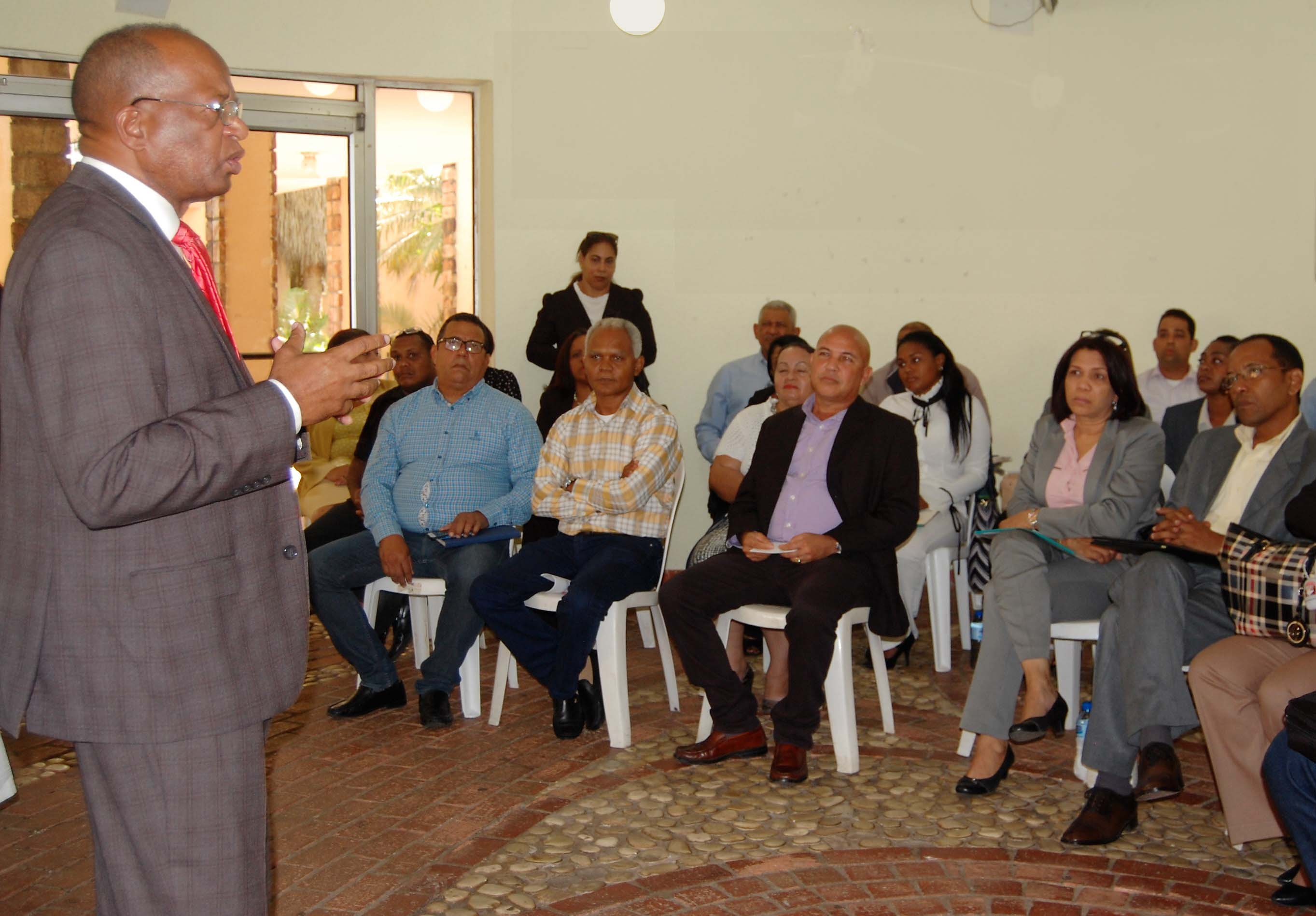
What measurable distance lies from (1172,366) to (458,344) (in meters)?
4.04

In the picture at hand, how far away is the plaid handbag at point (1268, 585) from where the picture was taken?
3.11 metres

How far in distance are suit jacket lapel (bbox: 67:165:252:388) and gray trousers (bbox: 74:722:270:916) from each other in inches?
22.3

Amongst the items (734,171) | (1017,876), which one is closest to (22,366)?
(1017,876)

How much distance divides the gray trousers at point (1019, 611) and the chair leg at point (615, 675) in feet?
3.81

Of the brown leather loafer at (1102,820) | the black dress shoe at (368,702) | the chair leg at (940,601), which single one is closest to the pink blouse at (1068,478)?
the chair leg at (940,601)

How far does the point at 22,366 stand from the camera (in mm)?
1557

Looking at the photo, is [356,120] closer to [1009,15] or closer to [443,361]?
[443,361]

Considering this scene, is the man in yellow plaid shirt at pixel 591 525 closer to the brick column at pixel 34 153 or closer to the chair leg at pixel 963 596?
the chair leg at pixel 963 596

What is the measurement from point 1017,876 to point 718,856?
2.57ft

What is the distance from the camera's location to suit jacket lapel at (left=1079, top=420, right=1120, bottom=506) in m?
4.09

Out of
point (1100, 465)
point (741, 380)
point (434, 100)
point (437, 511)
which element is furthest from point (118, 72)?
point (434, 100)

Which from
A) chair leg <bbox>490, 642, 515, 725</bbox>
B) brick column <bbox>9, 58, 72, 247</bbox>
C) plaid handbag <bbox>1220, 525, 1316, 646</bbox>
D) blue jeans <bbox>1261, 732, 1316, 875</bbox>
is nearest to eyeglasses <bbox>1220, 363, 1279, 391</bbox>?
plaid handbag <bbox>1220, 525, 1316, 646</bbox>

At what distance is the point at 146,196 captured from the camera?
1.65 metres

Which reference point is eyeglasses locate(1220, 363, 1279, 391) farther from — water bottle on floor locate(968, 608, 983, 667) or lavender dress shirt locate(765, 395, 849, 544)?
water bottle on floor locate(968, 608, 983, 667)
